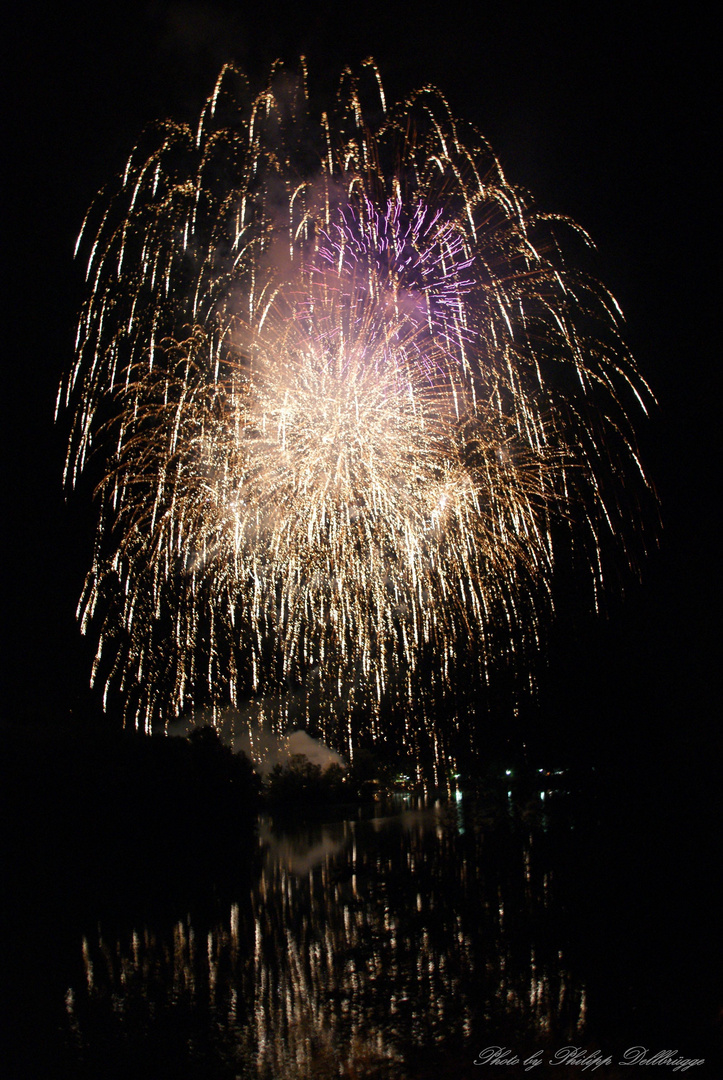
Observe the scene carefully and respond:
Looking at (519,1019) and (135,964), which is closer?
(519,1019)

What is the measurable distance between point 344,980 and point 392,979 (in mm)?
590

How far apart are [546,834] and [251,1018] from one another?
10.7 metres

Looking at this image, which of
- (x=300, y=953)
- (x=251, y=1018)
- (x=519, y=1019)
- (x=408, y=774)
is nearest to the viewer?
(x=519, y=1019)

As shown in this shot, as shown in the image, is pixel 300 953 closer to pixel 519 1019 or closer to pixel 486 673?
pixel 519 1019

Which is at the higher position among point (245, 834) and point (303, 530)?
point (303, 530)

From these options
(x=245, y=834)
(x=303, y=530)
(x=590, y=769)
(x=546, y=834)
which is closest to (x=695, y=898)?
(x=590, y=769)

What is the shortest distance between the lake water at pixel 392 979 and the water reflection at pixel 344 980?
0.03 m

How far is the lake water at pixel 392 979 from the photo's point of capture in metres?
5.16

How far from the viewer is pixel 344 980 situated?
745 cm

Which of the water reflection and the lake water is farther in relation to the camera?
the water reflection

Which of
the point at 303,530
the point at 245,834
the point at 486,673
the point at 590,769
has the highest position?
the point at 303,530

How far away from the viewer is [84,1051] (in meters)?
5.55

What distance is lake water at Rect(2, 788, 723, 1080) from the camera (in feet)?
16.9

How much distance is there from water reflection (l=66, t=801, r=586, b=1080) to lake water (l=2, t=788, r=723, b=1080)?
0.10 feet
